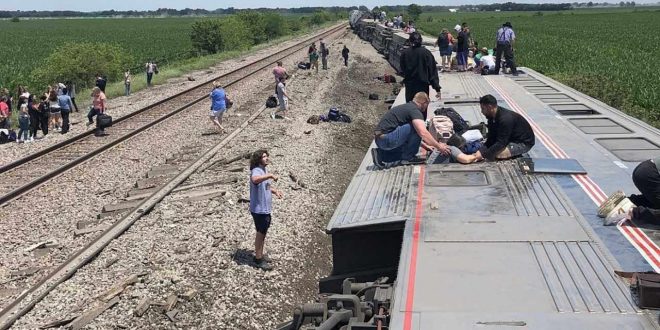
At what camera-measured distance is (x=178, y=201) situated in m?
11.9

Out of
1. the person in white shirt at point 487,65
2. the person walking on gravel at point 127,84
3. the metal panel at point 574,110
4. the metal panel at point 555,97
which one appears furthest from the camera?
the person walking on gravel at point 127,84

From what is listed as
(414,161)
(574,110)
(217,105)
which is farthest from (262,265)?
(217,105)

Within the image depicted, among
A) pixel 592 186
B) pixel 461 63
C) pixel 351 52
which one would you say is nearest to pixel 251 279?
pixel 592 186

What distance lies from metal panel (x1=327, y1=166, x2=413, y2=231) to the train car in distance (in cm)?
1

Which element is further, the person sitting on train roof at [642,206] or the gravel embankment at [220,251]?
the gravel embankment at [220,251]

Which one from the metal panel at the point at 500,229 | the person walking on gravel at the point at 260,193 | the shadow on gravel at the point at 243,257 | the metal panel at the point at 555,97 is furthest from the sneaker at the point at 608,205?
the metal panel at the point at 555,97

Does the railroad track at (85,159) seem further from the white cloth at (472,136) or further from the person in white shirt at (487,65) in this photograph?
the person in white shirt at (487,65)

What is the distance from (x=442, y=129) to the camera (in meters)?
9.30

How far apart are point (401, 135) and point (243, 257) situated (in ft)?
9.31

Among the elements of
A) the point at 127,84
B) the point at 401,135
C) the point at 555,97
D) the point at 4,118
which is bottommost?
the point at 127,84

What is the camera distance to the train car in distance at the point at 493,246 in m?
4.49

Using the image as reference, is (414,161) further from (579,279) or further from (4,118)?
(4,118)

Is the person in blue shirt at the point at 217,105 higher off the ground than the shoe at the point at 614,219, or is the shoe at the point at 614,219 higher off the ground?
the shoe at the point at 614,219

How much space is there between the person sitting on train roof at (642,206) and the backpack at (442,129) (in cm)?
294
